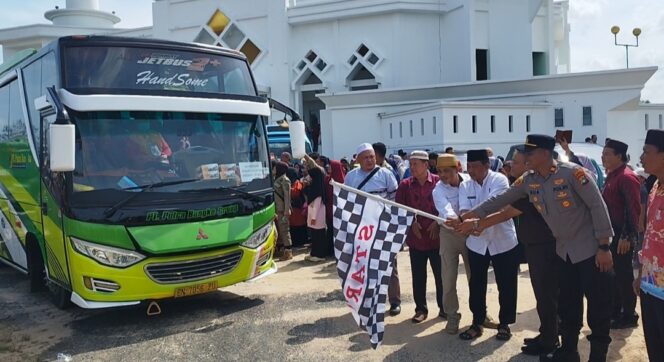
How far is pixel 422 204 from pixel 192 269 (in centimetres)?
269

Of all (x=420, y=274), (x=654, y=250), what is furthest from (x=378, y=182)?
(x=654, y=250)

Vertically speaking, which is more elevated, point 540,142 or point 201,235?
point 540,142

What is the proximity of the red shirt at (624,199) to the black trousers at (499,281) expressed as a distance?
106 centimetres

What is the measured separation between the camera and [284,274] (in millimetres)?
9281

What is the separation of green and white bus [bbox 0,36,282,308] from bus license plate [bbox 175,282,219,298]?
13mm

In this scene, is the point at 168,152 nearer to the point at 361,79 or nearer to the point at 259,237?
the point at 259,237

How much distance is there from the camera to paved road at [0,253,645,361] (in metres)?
5.51

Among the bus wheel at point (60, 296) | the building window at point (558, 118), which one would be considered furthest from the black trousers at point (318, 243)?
the building window at point (558, 118)

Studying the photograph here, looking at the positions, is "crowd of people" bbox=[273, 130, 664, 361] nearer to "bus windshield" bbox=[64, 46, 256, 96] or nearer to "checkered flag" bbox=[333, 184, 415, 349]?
"checkered flag" bbox=[333, 184, 415, 349]

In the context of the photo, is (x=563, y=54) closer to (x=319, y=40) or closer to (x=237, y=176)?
(x=319, y=40)

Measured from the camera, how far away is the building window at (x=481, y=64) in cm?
3869

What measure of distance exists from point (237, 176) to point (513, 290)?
3.49 metres

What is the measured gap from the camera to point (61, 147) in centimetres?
570

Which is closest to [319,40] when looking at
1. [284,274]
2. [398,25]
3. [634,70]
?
[398,25]
